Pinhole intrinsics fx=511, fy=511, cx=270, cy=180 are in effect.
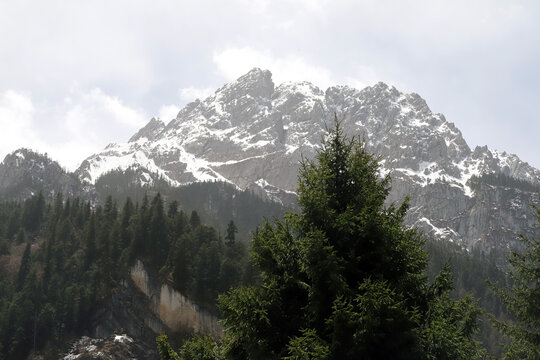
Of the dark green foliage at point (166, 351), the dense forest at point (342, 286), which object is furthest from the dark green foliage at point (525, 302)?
the dark green foliage at point (166, 351)

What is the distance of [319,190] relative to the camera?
1120 cm

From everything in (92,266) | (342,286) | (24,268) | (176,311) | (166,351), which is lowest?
(176,311)

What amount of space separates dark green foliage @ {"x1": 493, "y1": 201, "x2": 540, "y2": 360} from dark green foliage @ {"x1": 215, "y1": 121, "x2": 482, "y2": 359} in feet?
21.4

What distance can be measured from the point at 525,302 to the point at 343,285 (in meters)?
10.3

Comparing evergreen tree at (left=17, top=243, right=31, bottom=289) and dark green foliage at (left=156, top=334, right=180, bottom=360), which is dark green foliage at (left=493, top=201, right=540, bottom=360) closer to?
dark green foliage at (left=156, top=334, right=180, bottom=360)

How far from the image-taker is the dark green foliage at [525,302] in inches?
663

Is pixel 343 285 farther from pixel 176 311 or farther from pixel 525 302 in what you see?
pixel 176 311

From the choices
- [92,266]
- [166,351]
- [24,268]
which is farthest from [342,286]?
[24,268]

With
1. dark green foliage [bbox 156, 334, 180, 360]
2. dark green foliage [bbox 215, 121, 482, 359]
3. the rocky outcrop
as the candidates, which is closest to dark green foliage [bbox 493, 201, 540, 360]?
dark green foliage [bbox 215, 121, 482, 359]

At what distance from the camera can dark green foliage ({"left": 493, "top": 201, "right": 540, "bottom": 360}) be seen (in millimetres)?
16844

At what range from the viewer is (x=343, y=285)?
33.3 ft

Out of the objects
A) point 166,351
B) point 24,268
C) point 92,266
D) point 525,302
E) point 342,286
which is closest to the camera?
point 342,286

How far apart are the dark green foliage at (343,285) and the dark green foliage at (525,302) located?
651cm

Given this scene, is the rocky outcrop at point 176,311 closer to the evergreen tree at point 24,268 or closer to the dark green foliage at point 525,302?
the evergreen tree at point 24,268
